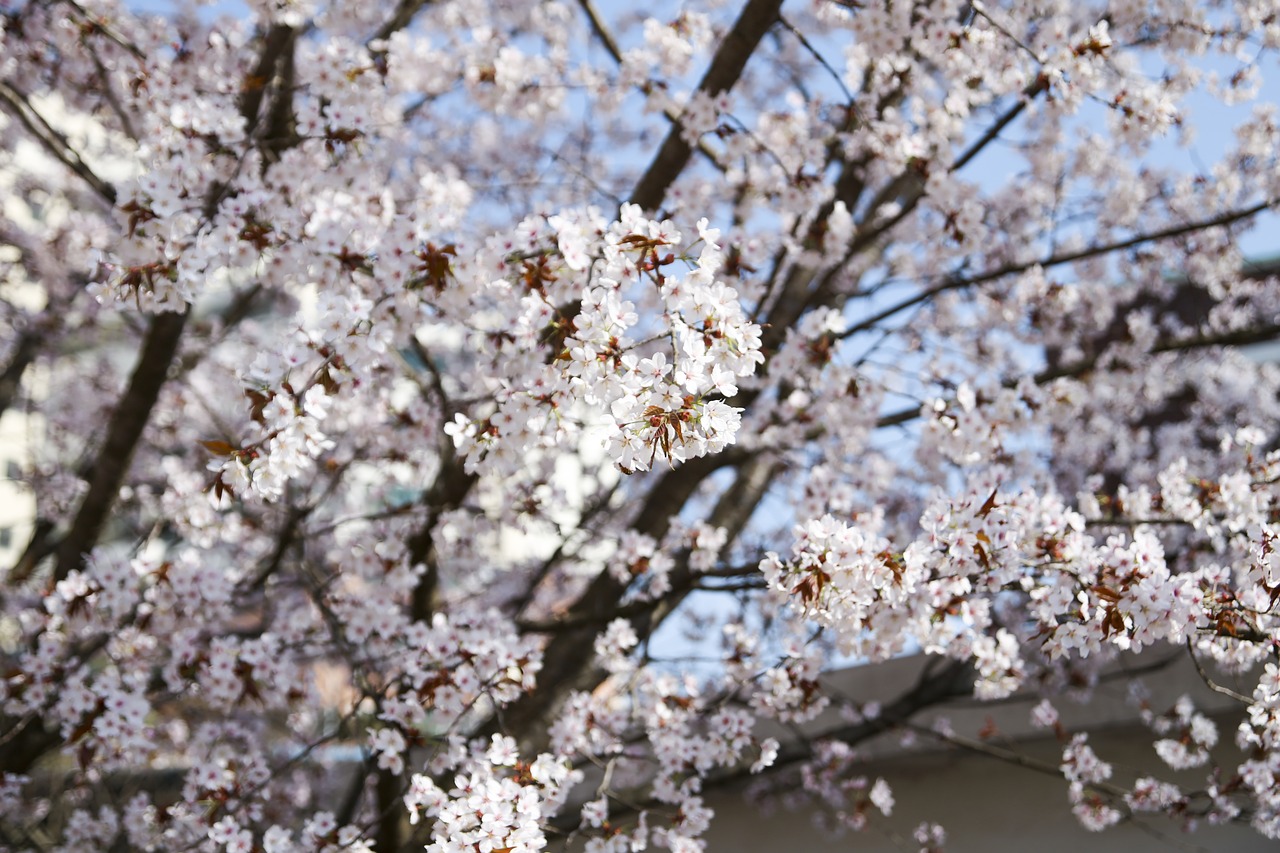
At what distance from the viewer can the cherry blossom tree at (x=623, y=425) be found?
2.64 metres

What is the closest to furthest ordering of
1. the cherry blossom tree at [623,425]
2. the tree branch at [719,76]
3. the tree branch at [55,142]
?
the cherry blossom tree at [623,425], the tree branch at [719,76], the tree branch at [55,142]

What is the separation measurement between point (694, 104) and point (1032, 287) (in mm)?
1993

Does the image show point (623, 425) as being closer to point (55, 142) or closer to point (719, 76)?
point (719, 76)

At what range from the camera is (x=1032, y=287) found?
15.2ft

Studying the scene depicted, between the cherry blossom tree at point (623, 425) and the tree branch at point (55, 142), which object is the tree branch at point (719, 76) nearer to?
the cherry blossom tree at point (623, 425)

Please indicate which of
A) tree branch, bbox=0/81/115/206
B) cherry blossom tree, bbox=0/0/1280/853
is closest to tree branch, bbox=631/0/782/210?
cherry blossom tree, bbox=0/0/1280/853

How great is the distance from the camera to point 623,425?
86.7 inches

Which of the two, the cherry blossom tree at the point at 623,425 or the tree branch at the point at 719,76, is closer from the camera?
the cherry blossom tree at the point at 623,425

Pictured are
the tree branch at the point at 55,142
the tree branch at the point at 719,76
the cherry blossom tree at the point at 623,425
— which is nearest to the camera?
the cherry blossom tree at the point at 623,425

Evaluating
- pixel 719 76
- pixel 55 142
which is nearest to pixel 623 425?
pixel 719 76

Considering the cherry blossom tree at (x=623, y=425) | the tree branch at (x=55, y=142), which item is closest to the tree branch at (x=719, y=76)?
the cherry blossom tree at (x=623, y=425)

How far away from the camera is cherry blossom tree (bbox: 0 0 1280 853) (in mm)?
2637

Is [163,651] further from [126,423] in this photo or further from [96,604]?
[126,423]

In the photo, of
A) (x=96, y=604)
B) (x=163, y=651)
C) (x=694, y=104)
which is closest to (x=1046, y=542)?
(x=694, y=104)
